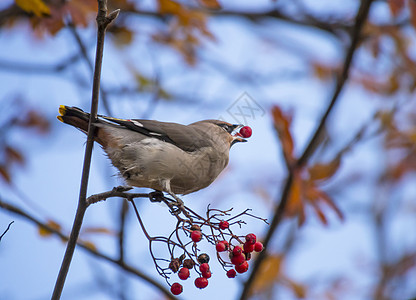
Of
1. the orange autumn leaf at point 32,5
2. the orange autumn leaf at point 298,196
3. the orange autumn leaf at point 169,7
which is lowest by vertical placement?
the orange autumn leaf at point 298,196

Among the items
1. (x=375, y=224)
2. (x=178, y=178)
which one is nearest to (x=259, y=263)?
(x=178, y=178)

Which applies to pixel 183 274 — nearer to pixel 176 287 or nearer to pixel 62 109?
pixel 176 287

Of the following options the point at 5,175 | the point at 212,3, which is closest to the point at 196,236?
the point at 212,3

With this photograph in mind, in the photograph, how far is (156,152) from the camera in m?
3.40

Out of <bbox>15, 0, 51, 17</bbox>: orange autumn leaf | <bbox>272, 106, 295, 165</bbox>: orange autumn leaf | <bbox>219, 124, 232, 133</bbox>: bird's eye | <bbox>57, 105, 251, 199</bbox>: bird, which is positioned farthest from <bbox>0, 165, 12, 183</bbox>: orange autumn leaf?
<bbox>272, 106, 295, 165</bbox>: orange autumn leaf

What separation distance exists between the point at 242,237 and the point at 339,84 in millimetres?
1815

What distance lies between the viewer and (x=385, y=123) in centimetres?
466

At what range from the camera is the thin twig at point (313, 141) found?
396 cm

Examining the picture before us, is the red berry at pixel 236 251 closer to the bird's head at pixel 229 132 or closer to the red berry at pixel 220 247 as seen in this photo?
the red berry at pixel 220 247

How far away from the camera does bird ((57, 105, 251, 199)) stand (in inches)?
131

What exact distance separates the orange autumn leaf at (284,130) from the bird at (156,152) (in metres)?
0.59

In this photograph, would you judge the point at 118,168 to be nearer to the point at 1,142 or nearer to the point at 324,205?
the point at 324,205

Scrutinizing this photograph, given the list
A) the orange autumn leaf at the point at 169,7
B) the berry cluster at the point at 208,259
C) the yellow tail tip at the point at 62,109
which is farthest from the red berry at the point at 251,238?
the orange autumn leaf at the point at 169,7

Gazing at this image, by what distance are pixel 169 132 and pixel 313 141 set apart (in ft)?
4.00
